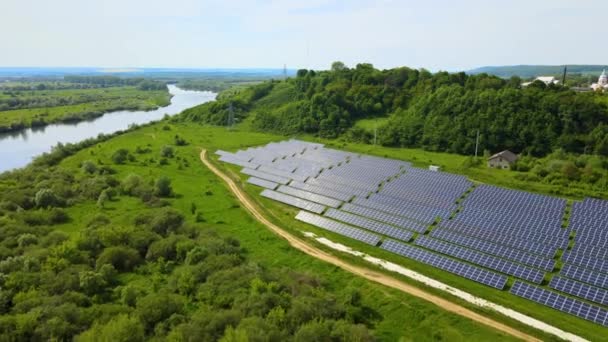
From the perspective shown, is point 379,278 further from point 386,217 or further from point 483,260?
point 386,217

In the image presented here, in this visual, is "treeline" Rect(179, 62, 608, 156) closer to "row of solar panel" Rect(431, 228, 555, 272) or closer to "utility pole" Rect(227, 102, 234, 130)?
"utility pole" Rect(227, 102, 234, 130)

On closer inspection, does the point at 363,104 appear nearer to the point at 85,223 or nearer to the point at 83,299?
the point at 85,223

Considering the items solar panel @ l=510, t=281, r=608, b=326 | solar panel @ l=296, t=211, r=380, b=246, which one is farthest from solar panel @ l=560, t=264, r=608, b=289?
solar panel @ l=296, t=211, r=380, b=246

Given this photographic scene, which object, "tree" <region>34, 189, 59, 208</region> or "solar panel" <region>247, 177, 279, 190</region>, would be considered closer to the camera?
"tree" <region>34, 189, 59, 208</region>

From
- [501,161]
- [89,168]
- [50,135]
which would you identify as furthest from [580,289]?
[50,135]

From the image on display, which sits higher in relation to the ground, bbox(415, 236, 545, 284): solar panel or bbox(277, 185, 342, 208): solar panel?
bbox(277, 185, 342, 208): solar panel

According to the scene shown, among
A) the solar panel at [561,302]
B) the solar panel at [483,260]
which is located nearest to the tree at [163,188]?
the solar panel at [483,260]
